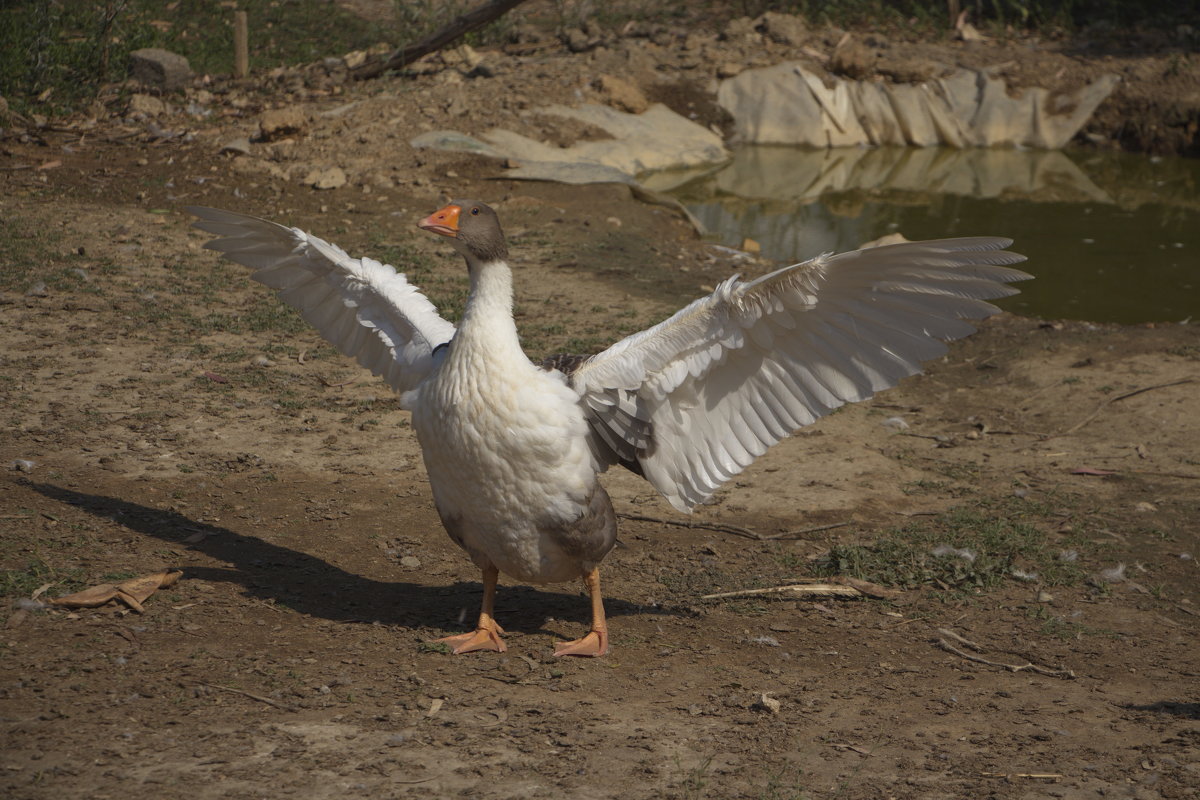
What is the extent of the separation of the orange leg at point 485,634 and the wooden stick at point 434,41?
10881 mm

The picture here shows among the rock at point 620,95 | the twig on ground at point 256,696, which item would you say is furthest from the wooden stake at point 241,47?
the twig on ground at point 256,696

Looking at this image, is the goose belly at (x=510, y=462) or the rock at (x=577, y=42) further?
the rock at (x=577, y=42)

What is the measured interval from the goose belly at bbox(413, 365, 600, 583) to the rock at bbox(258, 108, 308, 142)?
8.23m

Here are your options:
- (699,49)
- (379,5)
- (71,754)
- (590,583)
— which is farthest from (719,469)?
(379,5)

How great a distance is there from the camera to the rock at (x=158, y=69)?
1321cm

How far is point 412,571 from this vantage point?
17.2ft

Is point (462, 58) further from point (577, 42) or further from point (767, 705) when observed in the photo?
point (767, 705)

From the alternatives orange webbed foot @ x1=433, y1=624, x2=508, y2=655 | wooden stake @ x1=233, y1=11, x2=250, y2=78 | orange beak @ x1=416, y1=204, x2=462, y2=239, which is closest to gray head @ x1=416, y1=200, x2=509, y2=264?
orange beak @ x1=416, y1=204, x2=462, y2=239

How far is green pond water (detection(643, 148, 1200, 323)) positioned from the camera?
10.8 metres

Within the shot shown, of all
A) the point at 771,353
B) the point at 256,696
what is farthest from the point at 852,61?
the point at 256,696

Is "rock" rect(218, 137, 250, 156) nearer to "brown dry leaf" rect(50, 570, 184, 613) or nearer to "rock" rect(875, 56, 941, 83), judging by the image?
"brown dry leaf" rect(50, 570, 184, 613)

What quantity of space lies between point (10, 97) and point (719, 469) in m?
10.7

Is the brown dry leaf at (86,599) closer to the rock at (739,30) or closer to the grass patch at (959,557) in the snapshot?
the grass patch at (959,557)

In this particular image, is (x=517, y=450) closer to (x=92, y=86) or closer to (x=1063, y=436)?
(x=1063, y=436)
